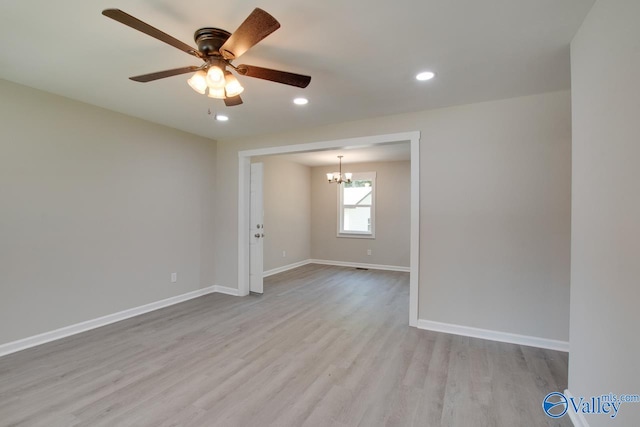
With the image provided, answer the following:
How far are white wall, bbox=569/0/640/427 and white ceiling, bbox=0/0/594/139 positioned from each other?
419 mm

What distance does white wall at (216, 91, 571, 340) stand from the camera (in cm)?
289

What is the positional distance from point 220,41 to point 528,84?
8.87ft

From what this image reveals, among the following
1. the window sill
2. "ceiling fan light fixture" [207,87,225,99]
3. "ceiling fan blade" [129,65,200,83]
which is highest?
"ceiling fan blade" [129,65,200,83]

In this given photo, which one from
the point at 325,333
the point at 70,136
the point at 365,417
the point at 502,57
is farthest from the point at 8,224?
the point at 502,57

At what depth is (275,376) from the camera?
2426mm

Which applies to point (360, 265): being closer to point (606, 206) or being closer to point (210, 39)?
point (606, 206)

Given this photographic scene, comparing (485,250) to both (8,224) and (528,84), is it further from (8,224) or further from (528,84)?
(8,224)

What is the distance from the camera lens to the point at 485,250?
3170 millimetres

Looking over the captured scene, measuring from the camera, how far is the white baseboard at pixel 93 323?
2803 mm

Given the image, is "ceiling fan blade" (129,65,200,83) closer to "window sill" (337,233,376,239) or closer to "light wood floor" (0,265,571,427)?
"light wood floor" (0,265,571,427)

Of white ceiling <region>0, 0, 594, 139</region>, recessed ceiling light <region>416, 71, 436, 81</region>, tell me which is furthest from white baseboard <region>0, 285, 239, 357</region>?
recessed ceiling light <region>416, 71, 436, 81</region>

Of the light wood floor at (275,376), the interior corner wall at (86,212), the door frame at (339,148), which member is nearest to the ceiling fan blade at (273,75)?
the door frame at (339,148)

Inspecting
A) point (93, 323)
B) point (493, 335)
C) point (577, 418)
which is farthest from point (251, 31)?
point (93, 323)

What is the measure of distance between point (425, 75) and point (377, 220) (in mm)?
4718
